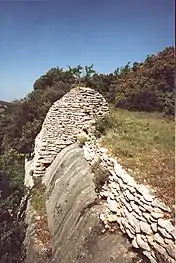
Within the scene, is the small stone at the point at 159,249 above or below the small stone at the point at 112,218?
above

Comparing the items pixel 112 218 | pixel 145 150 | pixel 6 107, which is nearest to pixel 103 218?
pixel 112 218

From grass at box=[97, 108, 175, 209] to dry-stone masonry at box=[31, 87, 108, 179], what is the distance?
726 mm

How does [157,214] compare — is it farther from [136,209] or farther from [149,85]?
[149,85]

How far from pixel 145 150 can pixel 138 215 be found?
77.4 inches

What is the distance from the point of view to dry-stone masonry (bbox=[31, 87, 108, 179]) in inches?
310

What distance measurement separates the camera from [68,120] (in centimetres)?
808

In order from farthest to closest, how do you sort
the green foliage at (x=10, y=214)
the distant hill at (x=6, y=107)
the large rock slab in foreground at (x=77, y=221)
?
the distant hill at (x=6, y=107)
the green foliage at (x=10, y=214)
the large rock slab in foreground at (x=77, y=221)

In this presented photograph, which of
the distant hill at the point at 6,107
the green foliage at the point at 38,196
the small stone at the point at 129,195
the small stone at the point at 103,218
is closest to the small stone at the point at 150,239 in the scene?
the small stone at the point at 129,195

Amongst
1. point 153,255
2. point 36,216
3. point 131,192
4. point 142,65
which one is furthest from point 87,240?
point 142,65

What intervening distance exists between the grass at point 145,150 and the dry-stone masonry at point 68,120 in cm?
73

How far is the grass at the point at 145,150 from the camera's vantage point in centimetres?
384

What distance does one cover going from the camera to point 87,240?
3881 millimetres

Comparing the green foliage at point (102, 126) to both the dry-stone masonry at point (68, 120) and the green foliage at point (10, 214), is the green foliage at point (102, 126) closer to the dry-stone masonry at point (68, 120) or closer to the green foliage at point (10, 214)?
the dry-stone masonry at point (68, 120)

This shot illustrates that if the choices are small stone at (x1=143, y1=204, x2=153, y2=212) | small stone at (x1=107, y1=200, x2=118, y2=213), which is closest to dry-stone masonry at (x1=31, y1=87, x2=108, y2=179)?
small stone at (x1=107, y1=200, x2=118, y2=213)
